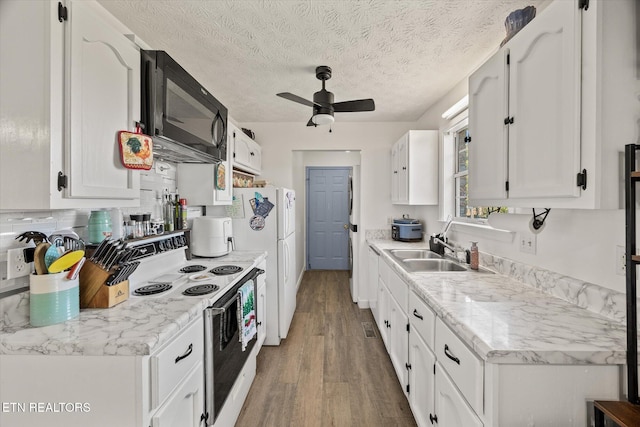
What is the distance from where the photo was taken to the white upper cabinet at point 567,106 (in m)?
0.92

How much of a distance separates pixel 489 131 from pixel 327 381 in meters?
2.07

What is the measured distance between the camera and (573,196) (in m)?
0.99

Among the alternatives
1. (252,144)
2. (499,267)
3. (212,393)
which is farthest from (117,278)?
(252,144)

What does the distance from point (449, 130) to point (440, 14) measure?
135 cm

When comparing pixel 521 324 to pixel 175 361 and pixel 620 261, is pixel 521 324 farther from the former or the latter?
pixel 175 361

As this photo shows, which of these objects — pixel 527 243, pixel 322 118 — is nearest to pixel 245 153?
pixel 322 118

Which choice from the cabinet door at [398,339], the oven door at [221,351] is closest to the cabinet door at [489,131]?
the cabinet door at [398,339]

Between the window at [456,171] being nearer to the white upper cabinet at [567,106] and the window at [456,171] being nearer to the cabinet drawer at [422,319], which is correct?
the cabinet drawer at [422,319]

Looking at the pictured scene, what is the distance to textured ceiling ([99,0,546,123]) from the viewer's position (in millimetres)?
1602

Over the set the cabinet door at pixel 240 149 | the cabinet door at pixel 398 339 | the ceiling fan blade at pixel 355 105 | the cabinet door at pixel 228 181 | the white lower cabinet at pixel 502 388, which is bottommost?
the cabinet door at pixel 398 339

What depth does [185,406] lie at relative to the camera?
3.99 feet

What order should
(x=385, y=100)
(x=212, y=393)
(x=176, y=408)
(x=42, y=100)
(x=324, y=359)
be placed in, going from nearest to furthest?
(x=42, y=100)
(x=176, y=408)
(x=212, y=393)
(x=324, y=359)
(x=385, y=100)

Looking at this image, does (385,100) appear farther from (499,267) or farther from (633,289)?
(633,289)

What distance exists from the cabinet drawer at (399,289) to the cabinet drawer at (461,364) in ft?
1.86
